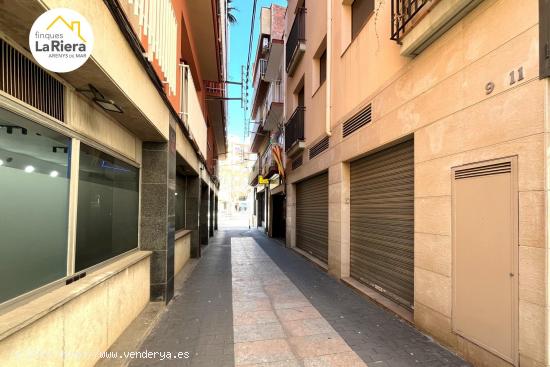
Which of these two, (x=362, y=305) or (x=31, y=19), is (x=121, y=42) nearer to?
(x=31, y=19)

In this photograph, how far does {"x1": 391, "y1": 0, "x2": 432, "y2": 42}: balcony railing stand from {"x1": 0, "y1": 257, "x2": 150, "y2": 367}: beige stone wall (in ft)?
16.9

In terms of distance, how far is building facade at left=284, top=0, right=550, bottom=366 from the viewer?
287cm

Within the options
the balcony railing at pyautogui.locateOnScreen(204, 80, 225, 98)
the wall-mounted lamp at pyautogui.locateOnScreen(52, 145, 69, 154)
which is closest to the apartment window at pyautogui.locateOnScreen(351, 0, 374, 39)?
the wall-mounted lamp at pyautogui.locateOnScreen(52, 145, 69, 154)

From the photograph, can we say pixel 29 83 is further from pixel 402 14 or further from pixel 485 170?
pixel 402 14

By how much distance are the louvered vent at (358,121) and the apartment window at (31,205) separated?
502cm

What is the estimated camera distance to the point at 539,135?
2777 mm

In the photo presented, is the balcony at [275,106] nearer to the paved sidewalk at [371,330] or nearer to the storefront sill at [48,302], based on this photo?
the paved sidewalk at [371,330]

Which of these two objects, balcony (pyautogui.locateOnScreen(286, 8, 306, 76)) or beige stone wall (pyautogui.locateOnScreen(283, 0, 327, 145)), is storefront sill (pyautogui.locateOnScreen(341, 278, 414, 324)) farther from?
balcony (pyautogui.locateOnScreen(286, 8, 306, 76))

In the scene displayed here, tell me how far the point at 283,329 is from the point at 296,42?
1023 centimetres

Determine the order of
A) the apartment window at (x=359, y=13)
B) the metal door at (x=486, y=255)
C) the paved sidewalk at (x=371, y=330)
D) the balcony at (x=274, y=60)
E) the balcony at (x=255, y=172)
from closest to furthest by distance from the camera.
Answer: the metal door at (x=486, y=255) < the paved sidewalk at (x=371, y=330) < the apartment window at (x=359, y=13) < the balcony at (x=274, y=60) < the balcony at (x=255, y=172)

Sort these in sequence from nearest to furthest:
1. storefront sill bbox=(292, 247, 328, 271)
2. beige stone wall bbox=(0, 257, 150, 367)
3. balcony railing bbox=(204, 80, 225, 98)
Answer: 1. beige stone wall bbox=(0, 257, 150, 367)
2. storefront sill bbox=(292, 247, 328, 271)
3. balcony railing bbox=(204, 80, 225, 98)

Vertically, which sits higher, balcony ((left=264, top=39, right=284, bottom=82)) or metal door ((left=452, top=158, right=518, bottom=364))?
balcony ((left=264, top=39, right=284, bottom=82))

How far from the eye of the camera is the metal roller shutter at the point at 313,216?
30.2 feet

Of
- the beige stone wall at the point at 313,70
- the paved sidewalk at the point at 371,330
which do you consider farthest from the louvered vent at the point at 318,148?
the paved sidewalk at the point at 371,330
